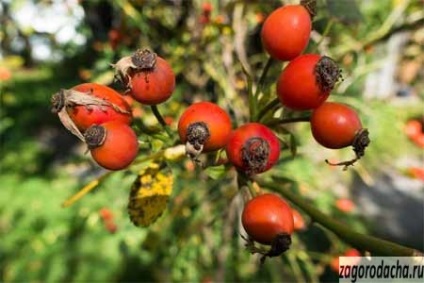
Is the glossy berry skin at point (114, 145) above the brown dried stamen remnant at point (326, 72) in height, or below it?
below

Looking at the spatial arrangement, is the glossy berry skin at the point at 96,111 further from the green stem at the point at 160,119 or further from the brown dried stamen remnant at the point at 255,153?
the brown dried stamen remnant at the point at 255,153

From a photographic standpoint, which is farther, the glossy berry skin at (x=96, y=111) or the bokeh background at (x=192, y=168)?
the bokeh background at (x=192, y=168)

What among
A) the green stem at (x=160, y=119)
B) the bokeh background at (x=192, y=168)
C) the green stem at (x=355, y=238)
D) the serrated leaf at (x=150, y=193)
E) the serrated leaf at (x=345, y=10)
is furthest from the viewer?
the bokeh background at (x=192, y=168)

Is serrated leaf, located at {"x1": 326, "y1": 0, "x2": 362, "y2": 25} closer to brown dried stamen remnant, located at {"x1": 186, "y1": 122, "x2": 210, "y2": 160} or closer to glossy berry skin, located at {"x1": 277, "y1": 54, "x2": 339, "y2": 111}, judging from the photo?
glossy berry skin, located at {"x1": 277, "y1": 54, "x2": 339, "y2": 111}

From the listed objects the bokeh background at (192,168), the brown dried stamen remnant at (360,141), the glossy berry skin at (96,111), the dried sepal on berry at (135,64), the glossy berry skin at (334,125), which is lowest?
the bokeh background at (192,168)

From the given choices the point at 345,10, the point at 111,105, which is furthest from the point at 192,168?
the point at 111,105

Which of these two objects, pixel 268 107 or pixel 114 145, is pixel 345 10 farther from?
pixel 114 145

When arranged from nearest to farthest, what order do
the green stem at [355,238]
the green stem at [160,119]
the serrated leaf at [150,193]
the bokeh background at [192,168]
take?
the green stem at [355,238] → the green stem at [160,119] → the serrated leaf at [150,193] → the bokeh background at [192,168]

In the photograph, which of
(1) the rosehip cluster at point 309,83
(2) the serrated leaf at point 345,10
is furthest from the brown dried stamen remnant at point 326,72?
(2) the serrated leaf at point 345,10

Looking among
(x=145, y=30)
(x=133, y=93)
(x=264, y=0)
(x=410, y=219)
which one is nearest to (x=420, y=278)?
(x=133, y=93)
